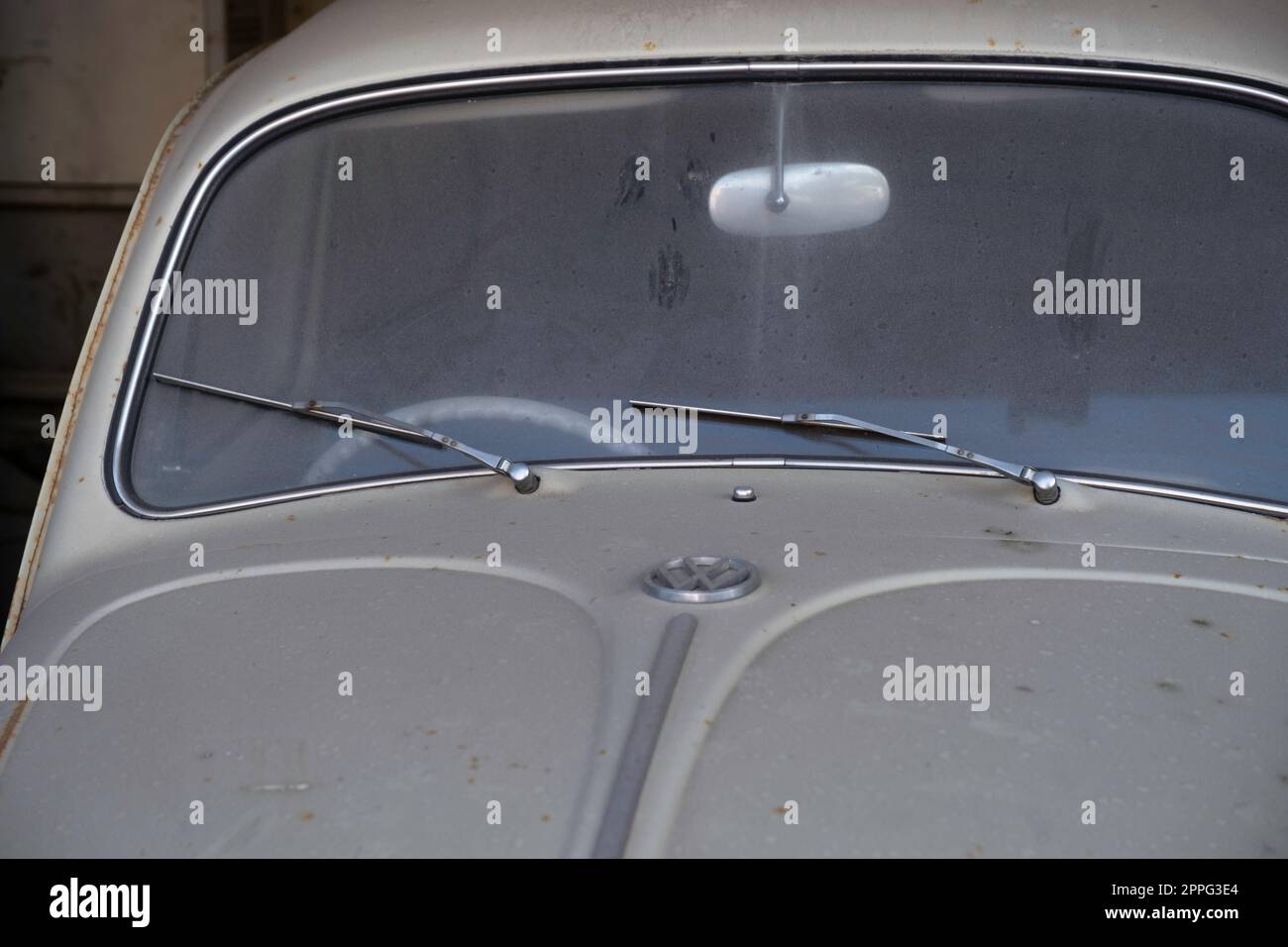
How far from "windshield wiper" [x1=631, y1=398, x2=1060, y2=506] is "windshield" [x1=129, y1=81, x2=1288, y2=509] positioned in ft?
0.06

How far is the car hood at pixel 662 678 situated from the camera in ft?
3.84

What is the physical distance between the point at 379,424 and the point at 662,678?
633 millimetres

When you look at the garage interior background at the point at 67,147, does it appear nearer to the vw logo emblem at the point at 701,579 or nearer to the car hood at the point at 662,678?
the car hood at the point at 662,678

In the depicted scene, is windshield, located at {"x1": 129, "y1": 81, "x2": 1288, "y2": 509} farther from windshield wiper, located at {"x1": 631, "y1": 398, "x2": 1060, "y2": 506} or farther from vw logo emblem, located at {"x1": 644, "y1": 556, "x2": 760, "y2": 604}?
vw logo emblem, located at {"x1": 644, "y1": 556, "x2": 760, "y2": 604}

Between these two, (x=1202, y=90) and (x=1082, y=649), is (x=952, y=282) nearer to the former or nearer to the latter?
(x=1202, y=90)

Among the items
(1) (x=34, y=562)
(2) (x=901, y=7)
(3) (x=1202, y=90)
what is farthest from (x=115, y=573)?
(3) (x=1202, y=90)

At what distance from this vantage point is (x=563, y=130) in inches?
72.6

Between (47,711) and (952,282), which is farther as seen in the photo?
(952,282)

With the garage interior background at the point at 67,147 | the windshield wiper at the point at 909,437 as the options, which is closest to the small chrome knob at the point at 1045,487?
the windshield wiper at the point at 909,437

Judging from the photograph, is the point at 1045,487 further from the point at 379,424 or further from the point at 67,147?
the point at 67,147

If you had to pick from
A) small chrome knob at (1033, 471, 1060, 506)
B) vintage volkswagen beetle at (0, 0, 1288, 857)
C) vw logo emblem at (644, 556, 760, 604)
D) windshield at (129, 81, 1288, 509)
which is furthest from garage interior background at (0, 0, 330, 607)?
small chrome knob at (1033, 471, 1060, 506)

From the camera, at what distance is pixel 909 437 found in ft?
5.52

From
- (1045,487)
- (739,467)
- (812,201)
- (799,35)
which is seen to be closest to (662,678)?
(739,467)
